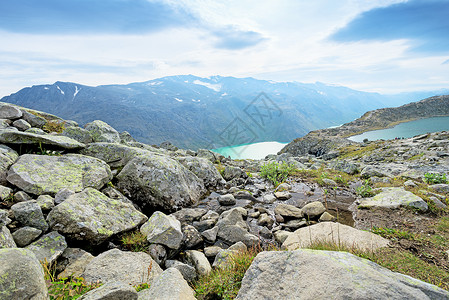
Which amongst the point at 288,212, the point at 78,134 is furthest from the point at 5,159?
the point at 288,212

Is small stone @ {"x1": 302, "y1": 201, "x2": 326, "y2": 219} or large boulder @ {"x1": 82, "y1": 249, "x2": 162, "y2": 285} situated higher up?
large boulder @ {"x1": 82, "y1": 249, "x2": 162, "y2": 285}

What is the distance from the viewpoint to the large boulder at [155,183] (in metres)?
11.1

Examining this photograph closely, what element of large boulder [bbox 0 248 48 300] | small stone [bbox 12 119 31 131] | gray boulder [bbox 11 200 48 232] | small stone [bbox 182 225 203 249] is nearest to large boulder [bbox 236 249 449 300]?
large boulder [bbox 0 248 48 300]

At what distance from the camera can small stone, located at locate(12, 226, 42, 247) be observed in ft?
18.4

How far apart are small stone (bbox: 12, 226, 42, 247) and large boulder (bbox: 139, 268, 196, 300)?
4.00 metres

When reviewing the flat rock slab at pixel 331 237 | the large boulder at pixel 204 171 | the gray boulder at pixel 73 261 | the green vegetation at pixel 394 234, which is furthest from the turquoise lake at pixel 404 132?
the gray boulder at pixel 73 261

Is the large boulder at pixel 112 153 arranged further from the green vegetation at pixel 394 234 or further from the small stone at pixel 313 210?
the green vegetation at pixel 394 234

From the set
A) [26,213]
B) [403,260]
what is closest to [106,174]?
[26,213]

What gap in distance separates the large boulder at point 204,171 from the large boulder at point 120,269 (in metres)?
9.54

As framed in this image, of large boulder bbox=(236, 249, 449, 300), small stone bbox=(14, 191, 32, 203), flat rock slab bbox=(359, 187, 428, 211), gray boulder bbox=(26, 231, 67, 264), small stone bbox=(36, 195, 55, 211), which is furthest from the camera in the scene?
flat rock slab bbox=(359, 187, 428, 211)

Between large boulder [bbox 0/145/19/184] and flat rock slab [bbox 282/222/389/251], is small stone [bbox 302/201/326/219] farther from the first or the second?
large boulder [bbox 0/145/19/184]

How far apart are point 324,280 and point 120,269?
532cm

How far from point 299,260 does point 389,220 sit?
27.4ft

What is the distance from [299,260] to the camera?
409 centimetres
